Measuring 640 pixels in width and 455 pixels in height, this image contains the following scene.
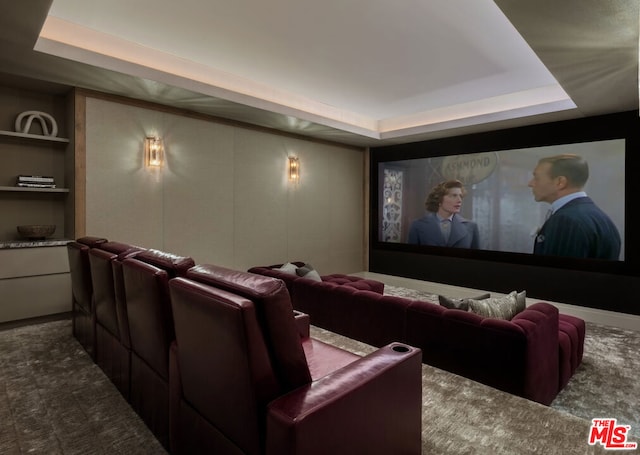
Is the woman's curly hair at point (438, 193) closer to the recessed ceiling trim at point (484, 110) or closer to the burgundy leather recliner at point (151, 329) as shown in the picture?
the recessed ceiling trim at point (484, 110)

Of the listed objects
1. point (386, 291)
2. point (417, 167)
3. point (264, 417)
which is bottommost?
point (386, 291)

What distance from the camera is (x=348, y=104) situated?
17.8 feet

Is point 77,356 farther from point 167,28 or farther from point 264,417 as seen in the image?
point 167,28

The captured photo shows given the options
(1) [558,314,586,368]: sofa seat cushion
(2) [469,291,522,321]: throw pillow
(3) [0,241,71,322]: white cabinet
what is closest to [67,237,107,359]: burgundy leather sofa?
(3) [0,241,71,322]: white cabinet

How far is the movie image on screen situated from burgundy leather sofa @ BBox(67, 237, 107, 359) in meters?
4.90

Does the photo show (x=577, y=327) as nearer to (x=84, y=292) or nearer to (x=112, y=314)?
(x=112, y=314)

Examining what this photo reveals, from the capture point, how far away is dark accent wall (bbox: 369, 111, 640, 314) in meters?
4.29

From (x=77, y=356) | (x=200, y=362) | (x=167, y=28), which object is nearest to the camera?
(x=200, y=362)

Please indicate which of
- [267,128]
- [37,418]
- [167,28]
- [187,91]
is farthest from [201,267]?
[267,128]

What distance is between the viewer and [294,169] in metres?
5.82

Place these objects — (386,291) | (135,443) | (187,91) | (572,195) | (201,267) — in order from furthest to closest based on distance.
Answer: (386,291) → (572,195) → (187,91) → (135,443) → (201,267)

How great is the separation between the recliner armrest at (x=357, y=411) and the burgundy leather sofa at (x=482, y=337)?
0.95 m

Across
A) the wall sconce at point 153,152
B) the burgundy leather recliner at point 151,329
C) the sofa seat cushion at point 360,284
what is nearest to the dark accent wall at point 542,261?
the sofa seat cushion at point 360,284

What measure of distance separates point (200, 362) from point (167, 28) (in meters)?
3.02
